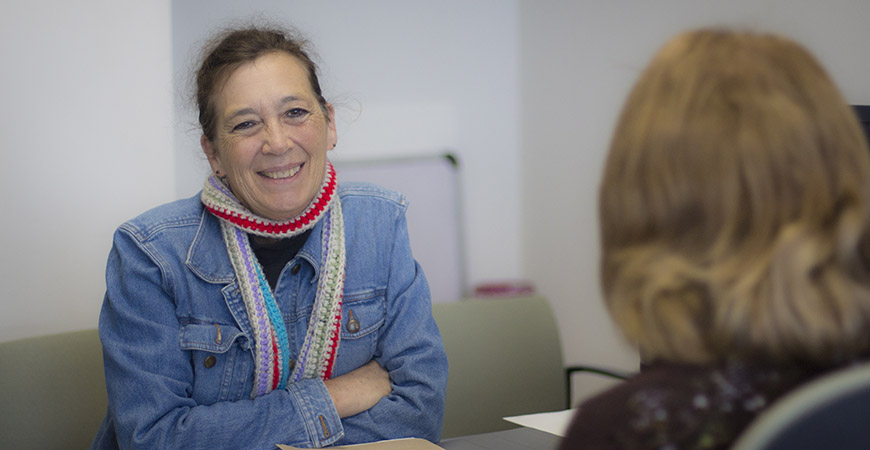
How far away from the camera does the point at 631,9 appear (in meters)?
3.76

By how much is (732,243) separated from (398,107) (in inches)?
144

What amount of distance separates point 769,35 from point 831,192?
0.59ft

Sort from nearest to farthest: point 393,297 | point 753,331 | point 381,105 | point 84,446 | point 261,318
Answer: point 753,331 → point 261,318 → point 393,297 → point 84,446 → point 381,105

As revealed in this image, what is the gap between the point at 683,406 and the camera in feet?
2.08

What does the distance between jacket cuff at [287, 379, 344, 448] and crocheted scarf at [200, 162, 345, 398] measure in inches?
3.6

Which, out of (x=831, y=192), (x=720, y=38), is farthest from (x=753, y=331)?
(x=720, y=38)

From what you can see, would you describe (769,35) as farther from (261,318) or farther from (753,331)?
(261,318)

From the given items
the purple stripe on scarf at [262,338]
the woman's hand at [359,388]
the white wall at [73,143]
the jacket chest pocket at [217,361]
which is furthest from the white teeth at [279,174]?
the white wall at [73,143]

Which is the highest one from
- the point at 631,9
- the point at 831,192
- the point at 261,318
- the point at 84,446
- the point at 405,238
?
the point at 631,9

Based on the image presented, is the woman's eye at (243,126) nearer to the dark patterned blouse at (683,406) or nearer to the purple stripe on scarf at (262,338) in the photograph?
the purple stripe on scarf at (262,338)

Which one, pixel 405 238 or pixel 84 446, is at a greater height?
pixel 405 238

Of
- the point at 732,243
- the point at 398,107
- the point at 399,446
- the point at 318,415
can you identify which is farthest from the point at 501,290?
the point at 732,243

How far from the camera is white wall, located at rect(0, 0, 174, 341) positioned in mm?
2115

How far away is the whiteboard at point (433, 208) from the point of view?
417 cm
